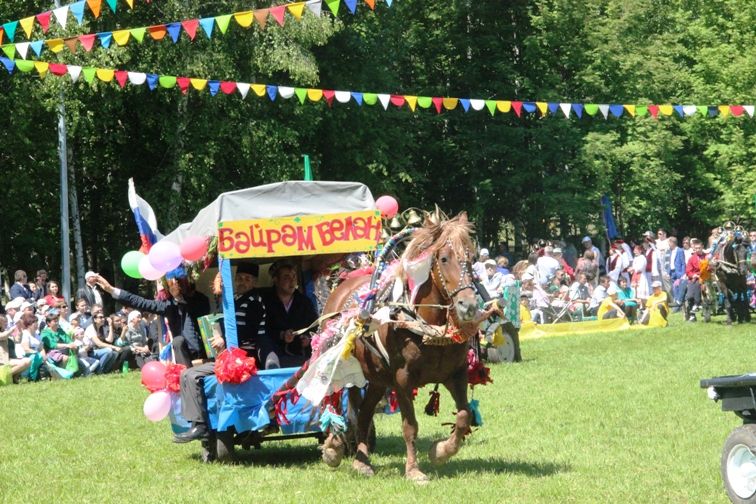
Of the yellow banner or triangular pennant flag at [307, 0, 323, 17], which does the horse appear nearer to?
triangular pennant flag at [307, 0, 323, 17]

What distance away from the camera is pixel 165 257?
11781 mm

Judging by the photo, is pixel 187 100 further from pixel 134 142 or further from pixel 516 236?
pixel 516 236

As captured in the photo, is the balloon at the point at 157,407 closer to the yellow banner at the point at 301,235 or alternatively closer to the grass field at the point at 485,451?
the grass field at the point at 485,451

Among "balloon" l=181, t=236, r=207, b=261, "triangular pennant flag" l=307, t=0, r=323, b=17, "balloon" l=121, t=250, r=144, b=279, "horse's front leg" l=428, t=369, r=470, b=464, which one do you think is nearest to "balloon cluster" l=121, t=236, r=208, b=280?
"balloon" l=181, t=236, r=207, b=261

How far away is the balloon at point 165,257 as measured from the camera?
38.7 feet

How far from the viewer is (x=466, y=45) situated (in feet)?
146

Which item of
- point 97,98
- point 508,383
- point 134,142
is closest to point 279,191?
point 508,383

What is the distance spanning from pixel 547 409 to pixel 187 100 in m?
19.5

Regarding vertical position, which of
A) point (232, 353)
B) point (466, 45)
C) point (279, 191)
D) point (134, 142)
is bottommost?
point (232, 353)

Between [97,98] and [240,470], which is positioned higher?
[97,98]

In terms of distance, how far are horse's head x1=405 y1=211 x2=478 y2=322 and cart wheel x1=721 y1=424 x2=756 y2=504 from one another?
7.38 feet

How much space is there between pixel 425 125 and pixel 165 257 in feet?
109

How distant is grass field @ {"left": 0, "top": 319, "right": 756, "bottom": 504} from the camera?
9828 millimetres

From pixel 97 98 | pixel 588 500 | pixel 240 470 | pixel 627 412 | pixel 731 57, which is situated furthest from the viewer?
pixel 731 57
